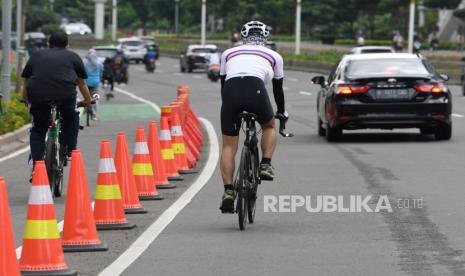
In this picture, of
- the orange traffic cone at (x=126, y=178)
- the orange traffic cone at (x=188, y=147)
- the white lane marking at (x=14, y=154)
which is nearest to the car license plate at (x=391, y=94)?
the orange traffic cone at (x=188, y=147)

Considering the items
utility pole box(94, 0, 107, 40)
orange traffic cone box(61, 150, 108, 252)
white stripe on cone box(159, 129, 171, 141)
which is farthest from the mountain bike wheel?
utility pole box(94, 0, 107, 40)

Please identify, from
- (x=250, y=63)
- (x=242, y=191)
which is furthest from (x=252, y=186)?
(x=250, y=63)

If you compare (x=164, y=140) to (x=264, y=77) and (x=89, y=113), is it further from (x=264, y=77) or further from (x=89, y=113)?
(x=89, y=113)

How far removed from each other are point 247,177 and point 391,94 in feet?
35.9

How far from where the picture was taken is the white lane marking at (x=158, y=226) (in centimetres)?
973

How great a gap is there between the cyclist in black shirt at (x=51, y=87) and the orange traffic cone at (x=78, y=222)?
4361 mm

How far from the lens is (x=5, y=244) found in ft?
26.8

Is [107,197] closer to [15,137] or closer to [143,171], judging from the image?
[143,171]

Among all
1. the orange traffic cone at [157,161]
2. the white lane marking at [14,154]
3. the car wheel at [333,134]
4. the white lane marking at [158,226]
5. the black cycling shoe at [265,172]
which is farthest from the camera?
the car wheel at [333,134]

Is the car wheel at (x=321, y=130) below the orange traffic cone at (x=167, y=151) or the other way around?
below

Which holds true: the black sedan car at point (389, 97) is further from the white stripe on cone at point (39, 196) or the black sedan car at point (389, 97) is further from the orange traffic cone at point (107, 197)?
the white stripe on cone at point (39, 196)

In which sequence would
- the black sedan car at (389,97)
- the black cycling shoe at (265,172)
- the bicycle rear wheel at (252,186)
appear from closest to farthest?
the bicycle rear wheel at (252,186) → the black cycling shoe at (265,172) → the black sedan car at (389,97)

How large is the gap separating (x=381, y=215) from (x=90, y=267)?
3.80m

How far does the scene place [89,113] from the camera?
102ft
